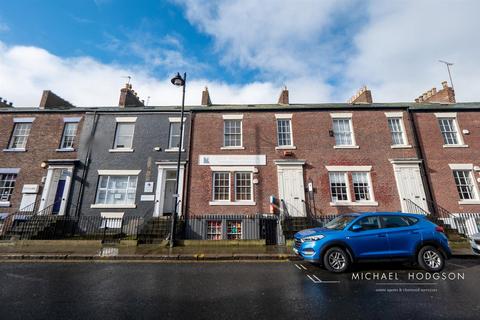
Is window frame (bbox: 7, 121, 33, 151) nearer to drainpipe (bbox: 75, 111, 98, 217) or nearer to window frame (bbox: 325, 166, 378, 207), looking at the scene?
drainpipe (bbox: 75, 111, 98, 217)

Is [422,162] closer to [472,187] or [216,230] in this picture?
[472,187]

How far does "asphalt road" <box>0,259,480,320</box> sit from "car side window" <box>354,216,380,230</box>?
1294 mm

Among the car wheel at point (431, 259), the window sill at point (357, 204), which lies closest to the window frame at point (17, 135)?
the window sill at point (357, 204)

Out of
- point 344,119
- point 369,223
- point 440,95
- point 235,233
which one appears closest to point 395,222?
point 369,223

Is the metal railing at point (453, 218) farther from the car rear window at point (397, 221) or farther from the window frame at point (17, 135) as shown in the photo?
the window frame at point (17, 135)

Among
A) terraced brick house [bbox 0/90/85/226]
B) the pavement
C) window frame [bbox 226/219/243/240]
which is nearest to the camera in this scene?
the pavement

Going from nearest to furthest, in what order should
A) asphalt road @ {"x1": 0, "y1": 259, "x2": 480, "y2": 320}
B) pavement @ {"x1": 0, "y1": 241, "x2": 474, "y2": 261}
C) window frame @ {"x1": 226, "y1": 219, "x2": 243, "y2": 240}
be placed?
asphalt road @ {"x1": 0, "y1": 259, "x2": 480, "y2": 320}, pavement @ {"x1": 0, "y1": 241, "x2": 474, "y2": 261}, window frame @ {"x1": 226, "y1": 219, "x2": 243, "y2": 240}

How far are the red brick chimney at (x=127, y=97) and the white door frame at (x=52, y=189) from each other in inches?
219

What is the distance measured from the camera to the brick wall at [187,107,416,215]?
13.1 metres

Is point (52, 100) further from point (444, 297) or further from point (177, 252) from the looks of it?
point (444, 297)

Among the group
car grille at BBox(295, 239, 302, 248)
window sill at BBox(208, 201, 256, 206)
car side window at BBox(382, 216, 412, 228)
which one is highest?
window sill at BBox(208, 201, 256, 206)

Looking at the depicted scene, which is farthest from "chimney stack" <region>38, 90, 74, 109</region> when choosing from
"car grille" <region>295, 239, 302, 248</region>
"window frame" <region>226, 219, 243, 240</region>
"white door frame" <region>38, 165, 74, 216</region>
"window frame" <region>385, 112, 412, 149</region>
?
"window frame" <region>385, 112, 412, 149</region>

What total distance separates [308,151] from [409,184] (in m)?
6.23

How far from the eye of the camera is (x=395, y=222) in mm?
6926
